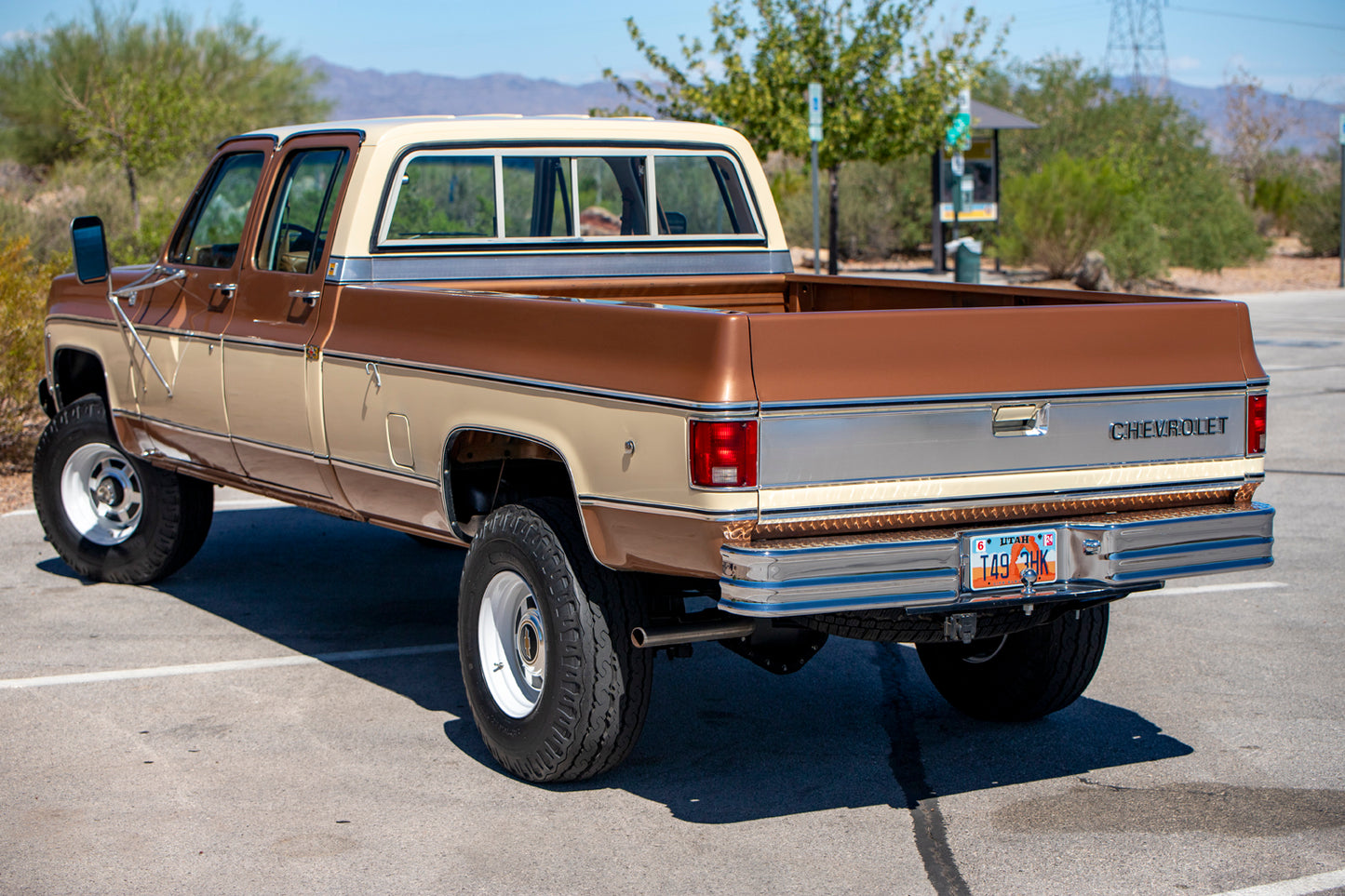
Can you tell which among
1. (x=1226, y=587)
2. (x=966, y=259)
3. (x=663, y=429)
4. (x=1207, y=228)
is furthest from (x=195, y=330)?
(x=1207, y=228)

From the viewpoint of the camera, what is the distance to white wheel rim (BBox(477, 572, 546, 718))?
4.76 m

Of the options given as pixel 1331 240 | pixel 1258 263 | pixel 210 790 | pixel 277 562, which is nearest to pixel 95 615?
pixel 277 562

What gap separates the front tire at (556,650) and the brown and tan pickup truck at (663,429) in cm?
1

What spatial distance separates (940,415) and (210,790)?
260 cm

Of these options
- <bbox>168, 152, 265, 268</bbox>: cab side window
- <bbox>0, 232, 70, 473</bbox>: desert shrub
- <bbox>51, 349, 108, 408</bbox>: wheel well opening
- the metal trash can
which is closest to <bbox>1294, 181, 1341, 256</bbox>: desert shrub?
the metal trash can

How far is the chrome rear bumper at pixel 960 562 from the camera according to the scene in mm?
3842

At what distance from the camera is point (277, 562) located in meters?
8.04

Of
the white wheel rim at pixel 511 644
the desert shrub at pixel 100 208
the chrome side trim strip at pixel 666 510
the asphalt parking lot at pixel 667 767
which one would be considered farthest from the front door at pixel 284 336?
the desert shrub at pixel 100 208

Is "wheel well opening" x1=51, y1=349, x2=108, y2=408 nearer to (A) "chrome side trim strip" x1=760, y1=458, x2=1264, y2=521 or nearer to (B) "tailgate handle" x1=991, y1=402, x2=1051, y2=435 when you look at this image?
(A) "chrome side trim strip" x1=760, y1=458, x2=1264, y2=521

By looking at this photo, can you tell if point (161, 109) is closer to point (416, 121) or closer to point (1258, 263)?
point (416, 121)

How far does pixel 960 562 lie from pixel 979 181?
22191 mm

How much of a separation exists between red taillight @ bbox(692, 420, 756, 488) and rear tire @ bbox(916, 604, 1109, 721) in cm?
163

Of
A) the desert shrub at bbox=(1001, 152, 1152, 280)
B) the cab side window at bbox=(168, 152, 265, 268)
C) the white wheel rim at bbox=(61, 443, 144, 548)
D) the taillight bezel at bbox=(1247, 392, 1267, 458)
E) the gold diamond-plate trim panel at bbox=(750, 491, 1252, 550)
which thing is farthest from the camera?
the desert shrub at bbox=(1001, 152, 1152, 280)

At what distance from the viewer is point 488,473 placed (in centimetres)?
520
